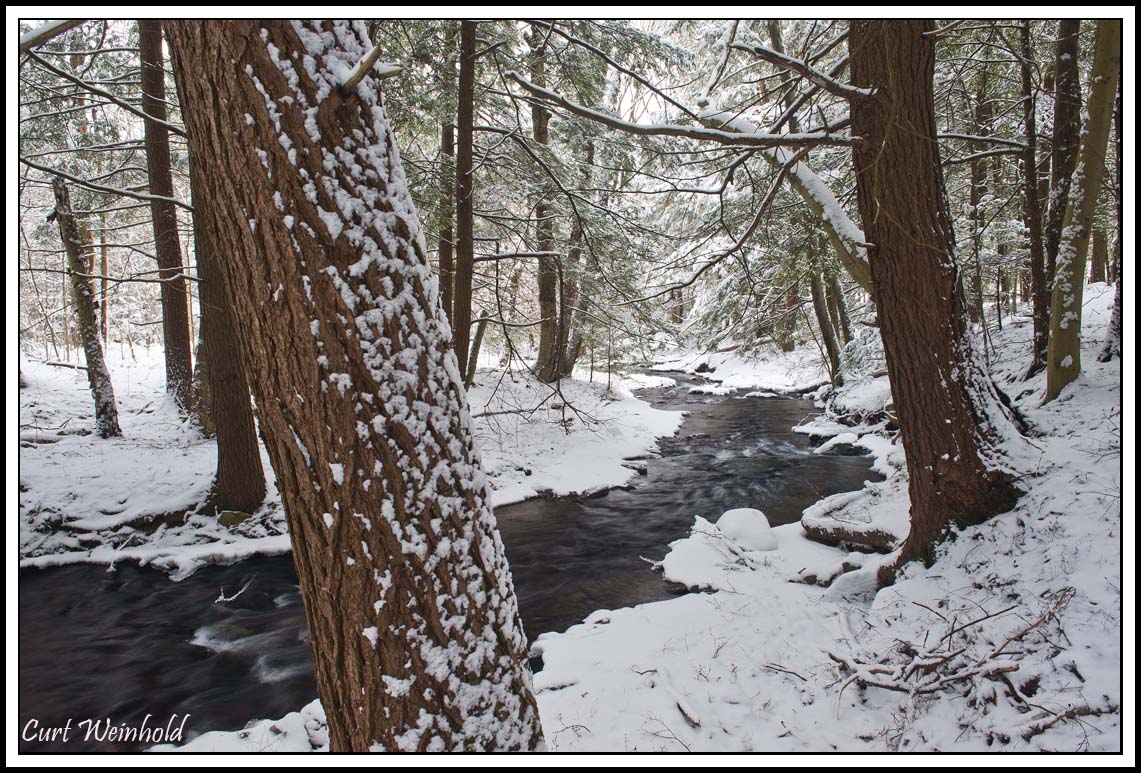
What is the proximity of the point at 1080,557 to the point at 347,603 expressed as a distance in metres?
4.10

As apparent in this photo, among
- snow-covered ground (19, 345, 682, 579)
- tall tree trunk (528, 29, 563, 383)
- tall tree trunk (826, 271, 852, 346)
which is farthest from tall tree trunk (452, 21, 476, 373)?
tall tree trunk (826, 271, 852, 346)

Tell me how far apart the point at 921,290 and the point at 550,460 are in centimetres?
761

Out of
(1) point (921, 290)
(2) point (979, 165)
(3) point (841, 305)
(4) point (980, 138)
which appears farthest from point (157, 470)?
(3) point (841, 305)

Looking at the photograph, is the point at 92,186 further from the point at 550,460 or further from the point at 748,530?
the point at 748,530

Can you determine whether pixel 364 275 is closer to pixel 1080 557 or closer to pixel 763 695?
pixel 763 695

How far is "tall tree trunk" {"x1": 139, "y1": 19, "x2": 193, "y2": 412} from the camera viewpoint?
746 centimetres

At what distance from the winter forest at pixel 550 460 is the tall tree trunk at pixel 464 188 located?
6 cm

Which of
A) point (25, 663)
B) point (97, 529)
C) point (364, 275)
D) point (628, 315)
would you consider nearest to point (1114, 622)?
point (364, 275)

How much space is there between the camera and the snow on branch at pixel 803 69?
3.07 meters

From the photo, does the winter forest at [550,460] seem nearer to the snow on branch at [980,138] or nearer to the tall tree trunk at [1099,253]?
the snow on branch at [980,138]

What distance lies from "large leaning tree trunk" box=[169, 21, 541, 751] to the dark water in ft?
11.1

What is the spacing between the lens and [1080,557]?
3.16m

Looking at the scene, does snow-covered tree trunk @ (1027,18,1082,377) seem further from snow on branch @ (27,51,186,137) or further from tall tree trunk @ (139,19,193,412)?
tall tree trunk @ (139,19,193,412)

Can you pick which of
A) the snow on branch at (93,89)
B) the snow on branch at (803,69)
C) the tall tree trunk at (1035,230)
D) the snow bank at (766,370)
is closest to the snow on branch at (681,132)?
the snow on branch at (803,69)
